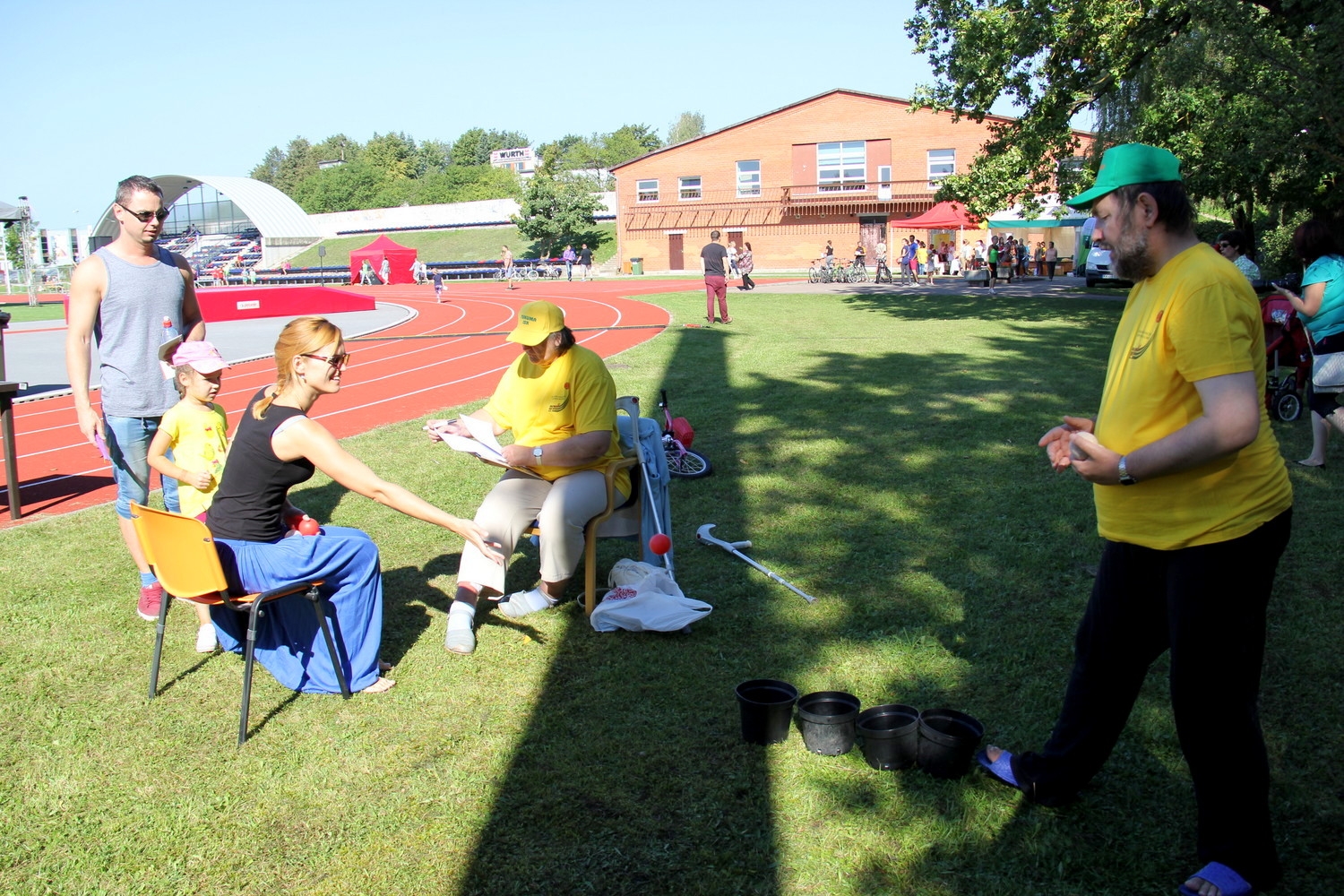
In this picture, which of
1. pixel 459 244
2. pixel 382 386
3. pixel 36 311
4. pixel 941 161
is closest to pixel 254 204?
pixel 459 244

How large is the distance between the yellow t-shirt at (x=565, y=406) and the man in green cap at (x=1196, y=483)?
2.65 meters

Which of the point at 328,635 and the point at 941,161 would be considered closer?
the point at 328,635

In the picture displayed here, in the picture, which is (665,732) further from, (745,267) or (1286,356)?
(745,267)

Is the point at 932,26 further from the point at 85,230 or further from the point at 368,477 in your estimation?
the point at 85,230

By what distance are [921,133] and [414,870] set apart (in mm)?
46907

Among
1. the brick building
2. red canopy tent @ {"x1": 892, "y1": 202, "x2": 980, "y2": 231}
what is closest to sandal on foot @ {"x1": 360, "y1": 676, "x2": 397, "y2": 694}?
red canopy tent @ {"x1": 892, "y1": 202, "x2": 980, "y2": 231}

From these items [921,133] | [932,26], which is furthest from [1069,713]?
[921,133]

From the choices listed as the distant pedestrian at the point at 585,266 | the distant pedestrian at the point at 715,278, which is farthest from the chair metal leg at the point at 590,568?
the distant pedestrian at the point at 585,266

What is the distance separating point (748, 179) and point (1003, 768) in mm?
47630

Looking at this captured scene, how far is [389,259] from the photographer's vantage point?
48.9 metres

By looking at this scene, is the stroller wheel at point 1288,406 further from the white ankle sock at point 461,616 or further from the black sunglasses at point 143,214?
the black sunglasses at point 143,214

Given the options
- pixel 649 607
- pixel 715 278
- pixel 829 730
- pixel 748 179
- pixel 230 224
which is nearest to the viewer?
pixel 829 730

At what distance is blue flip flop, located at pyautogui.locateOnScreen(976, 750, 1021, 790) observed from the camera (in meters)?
3.21

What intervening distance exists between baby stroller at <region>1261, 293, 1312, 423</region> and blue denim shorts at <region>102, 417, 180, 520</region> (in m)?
8.44
